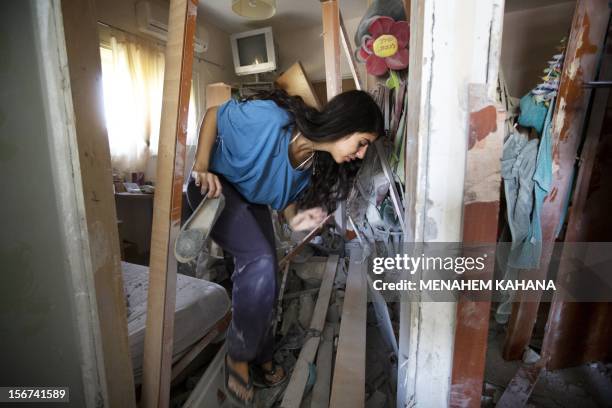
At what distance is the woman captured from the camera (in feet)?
3.55

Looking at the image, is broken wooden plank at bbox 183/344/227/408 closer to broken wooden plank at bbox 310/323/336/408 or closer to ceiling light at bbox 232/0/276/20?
broken wooden plank at bbox 310/323/336/408

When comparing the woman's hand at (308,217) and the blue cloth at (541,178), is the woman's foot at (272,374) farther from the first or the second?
the blue cloth at (541,178)

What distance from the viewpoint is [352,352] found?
1233 mm

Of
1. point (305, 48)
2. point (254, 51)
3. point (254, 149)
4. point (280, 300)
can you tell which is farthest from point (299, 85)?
point (305, 48)

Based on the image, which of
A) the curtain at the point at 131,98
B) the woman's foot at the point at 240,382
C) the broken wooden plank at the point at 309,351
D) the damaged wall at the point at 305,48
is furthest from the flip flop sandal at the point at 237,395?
the damaged wall at the point at 305,48

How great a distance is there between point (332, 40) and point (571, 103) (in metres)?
1.05

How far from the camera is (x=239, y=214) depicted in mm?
1216

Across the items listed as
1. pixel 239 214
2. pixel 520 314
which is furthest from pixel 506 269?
pixel 239 214

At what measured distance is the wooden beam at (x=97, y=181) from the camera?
1.99 feet

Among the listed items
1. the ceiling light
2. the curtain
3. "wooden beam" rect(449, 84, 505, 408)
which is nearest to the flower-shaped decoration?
"wooden beam" rect(449, 84, 505, 408)

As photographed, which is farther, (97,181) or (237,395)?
(237,395)

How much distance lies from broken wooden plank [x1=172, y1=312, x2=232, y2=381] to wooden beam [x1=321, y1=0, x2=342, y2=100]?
126 centimetres

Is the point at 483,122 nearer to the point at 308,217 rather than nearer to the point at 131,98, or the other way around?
the point at 308,217

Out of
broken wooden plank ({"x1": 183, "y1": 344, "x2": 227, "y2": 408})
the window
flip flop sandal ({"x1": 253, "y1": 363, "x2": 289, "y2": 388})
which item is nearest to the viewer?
broken wooden plank ({"x1": 183, "y1": 344, "x2": 227, "y2": 408})
